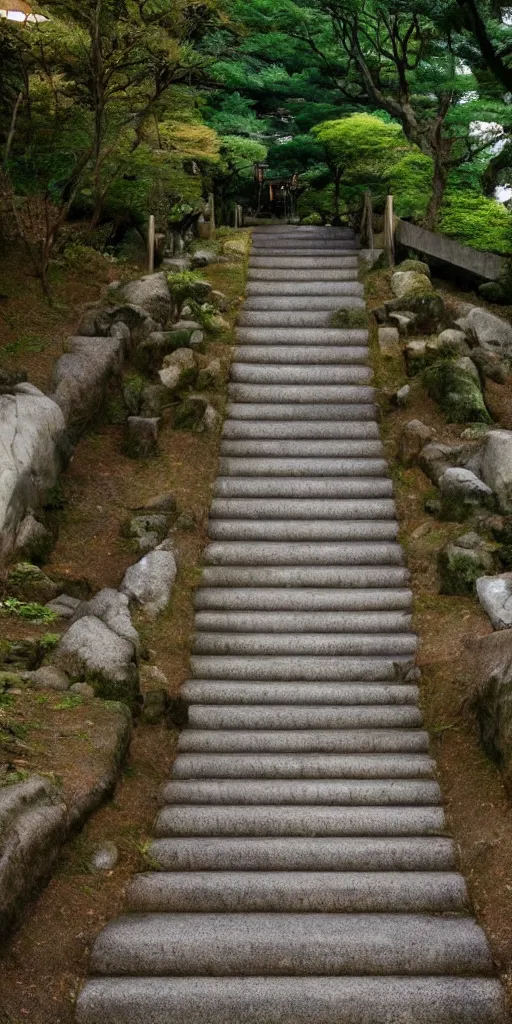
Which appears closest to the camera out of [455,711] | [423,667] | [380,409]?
[455,711]

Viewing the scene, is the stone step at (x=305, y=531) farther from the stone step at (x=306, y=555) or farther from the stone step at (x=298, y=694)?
the stone step at (x=298, y=694)

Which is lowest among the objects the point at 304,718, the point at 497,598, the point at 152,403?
the point at 304,718

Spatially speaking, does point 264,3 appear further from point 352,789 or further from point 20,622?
point 352,789

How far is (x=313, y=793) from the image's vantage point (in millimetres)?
7617

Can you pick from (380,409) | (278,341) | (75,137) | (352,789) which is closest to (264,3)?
(75,137)

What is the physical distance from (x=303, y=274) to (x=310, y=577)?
7802mm

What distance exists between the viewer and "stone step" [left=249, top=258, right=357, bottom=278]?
54.9ft

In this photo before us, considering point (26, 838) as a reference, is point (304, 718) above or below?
below

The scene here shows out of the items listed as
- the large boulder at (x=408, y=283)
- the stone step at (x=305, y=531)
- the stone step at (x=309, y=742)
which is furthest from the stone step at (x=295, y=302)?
the stone step at (x=309, y=742)

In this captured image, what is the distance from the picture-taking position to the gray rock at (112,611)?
28.7ft

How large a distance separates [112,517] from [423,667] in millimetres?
4060

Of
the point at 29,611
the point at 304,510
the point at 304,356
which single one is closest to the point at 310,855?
the point at 29,611

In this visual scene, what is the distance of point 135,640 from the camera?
8711mm

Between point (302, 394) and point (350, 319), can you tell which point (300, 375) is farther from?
point (350, 319)
